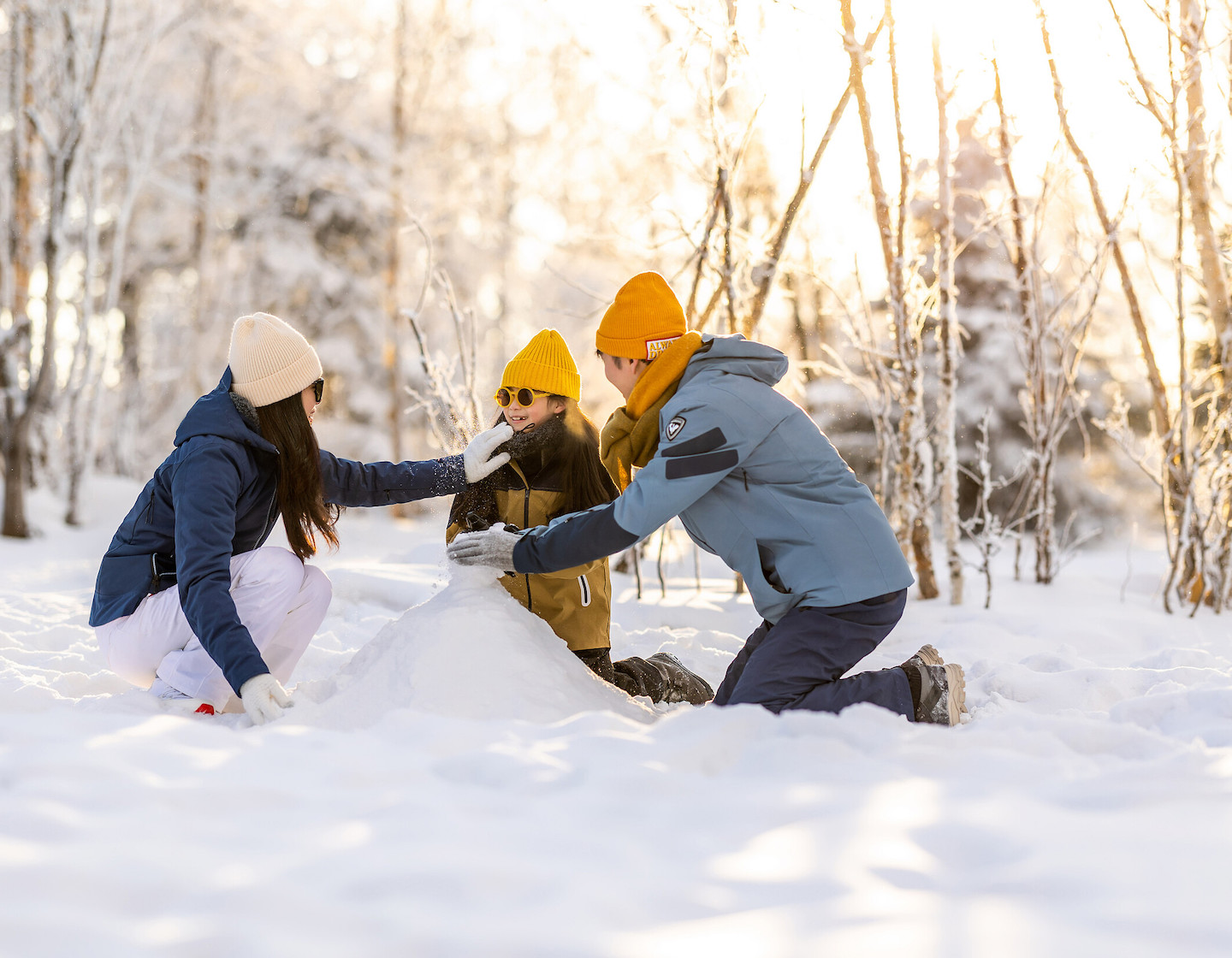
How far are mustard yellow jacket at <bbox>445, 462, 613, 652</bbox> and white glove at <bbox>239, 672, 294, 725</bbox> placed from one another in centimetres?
69

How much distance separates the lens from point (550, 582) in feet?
8.25

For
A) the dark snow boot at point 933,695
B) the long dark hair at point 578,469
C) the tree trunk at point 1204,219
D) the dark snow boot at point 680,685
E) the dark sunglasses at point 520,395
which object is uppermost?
the tree trunk at point 1204,219

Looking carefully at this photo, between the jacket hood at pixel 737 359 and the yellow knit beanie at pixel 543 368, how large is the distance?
454 millimetres

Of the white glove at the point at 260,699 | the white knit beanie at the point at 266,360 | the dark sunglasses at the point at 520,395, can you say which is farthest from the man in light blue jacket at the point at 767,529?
the white knit beanie at the point at 266,360

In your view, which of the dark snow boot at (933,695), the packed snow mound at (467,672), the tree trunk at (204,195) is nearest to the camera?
the packed snow mound at (467,672)

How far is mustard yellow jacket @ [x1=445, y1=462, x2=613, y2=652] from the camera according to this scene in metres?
2.51

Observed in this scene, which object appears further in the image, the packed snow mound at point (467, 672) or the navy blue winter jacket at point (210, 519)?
the navy blue winter jacket at point (210, 519)

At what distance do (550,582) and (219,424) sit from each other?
93cm

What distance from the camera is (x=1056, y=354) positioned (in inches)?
176

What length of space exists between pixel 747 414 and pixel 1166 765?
1044 mm

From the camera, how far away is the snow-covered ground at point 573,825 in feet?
3.43

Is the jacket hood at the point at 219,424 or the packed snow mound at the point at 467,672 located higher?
the jacket hood at the point at 219,424

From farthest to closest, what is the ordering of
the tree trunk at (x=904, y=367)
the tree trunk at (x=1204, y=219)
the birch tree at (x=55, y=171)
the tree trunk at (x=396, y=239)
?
the tree trunk at (x=396, y=239) → the birch tree at (x=55, y=171) → the tree trunk at (x=1204, y=219) → the tree trunk at (x=904, y=367)

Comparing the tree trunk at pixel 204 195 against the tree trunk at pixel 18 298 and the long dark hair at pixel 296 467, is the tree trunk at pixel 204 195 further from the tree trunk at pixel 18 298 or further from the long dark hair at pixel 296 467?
the long dark hair at pixel 296 467
